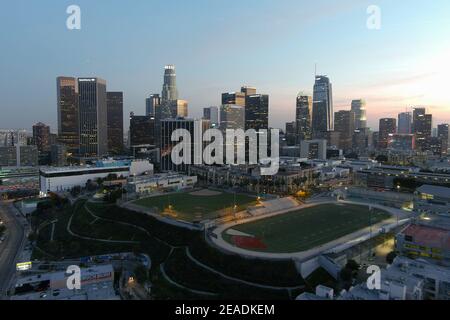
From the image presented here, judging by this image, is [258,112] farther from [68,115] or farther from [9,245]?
[9,245]

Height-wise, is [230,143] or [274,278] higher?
[230,143]

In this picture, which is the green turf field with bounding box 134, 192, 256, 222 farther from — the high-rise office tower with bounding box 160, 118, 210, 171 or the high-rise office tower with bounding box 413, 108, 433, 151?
the high-rise office tower with bounding box 413, 108, 433, 151

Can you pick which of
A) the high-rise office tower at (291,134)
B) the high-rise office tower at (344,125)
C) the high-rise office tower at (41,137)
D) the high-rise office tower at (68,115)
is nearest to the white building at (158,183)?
the high-rise office tower at (68,115)

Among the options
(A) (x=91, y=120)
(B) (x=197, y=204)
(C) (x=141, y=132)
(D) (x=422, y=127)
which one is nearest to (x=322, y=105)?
(D) (x=422, y=127)

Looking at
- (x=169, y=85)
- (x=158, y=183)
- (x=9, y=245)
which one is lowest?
(x=9, y=245)
